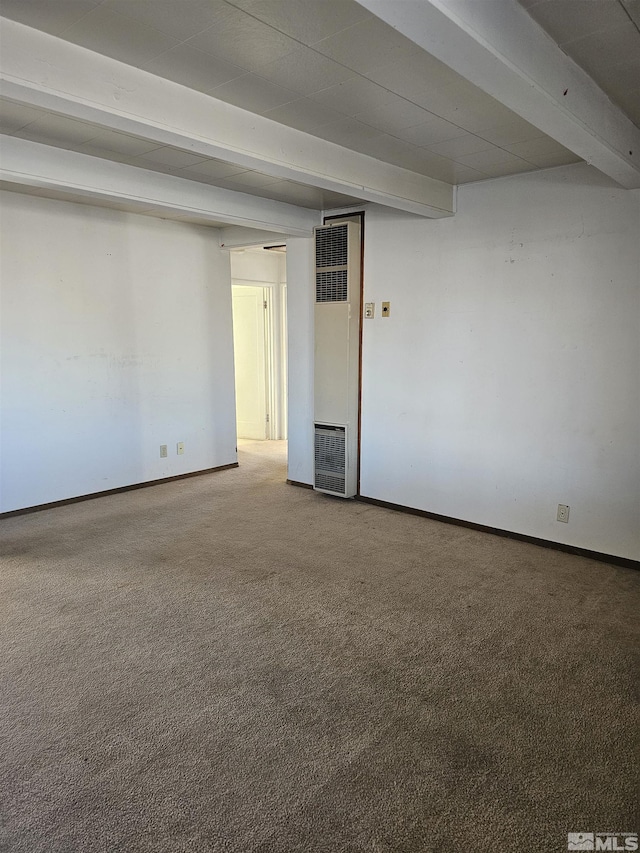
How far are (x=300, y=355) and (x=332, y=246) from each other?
1.04 meters

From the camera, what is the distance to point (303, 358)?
5207 mm

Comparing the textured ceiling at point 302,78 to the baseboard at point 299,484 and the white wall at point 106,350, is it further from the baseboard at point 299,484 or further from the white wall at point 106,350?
the baseboard at point 299,484

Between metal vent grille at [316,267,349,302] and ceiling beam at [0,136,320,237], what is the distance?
20.4 inches

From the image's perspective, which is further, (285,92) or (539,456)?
(539,456)

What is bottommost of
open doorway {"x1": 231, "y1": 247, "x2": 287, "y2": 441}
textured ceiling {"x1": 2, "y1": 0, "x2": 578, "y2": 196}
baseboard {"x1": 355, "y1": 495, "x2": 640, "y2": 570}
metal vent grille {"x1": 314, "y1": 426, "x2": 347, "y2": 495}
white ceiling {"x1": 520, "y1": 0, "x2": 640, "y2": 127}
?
baseboard {"x1": 355, "y1": 495, "x2": 640, "y2": 570}

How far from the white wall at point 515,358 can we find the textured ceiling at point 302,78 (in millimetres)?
455

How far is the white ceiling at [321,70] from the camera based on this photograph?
1820mm

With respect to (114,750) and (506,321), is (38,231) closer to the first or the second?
(506,321)

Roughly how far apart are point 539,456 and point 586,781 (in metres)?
2.28

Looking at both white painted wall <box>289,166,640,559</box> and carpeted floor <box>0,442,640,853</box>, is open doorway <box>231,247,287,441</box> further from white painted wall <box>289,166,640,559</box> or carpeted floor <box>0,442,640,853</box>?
carpeted floor <box>0,442,640,853</box>

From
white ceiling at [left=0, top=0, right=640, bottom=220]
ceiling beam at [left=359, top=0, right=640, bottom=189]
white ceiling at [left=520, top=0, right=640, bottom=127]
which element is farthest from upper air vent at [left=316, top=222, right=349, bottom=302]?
white ceiling at [left=520, top=0, right=640, bottom=127]

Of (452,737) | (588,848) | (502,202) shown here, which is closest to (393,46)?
(502,202)

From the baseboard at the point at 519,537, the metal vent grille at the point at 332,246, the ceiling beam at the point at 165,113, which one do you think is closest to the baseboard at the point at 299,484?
the baseboard at the point at 519,537

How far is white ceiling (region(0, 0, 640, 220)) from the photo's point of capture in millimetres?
1820
